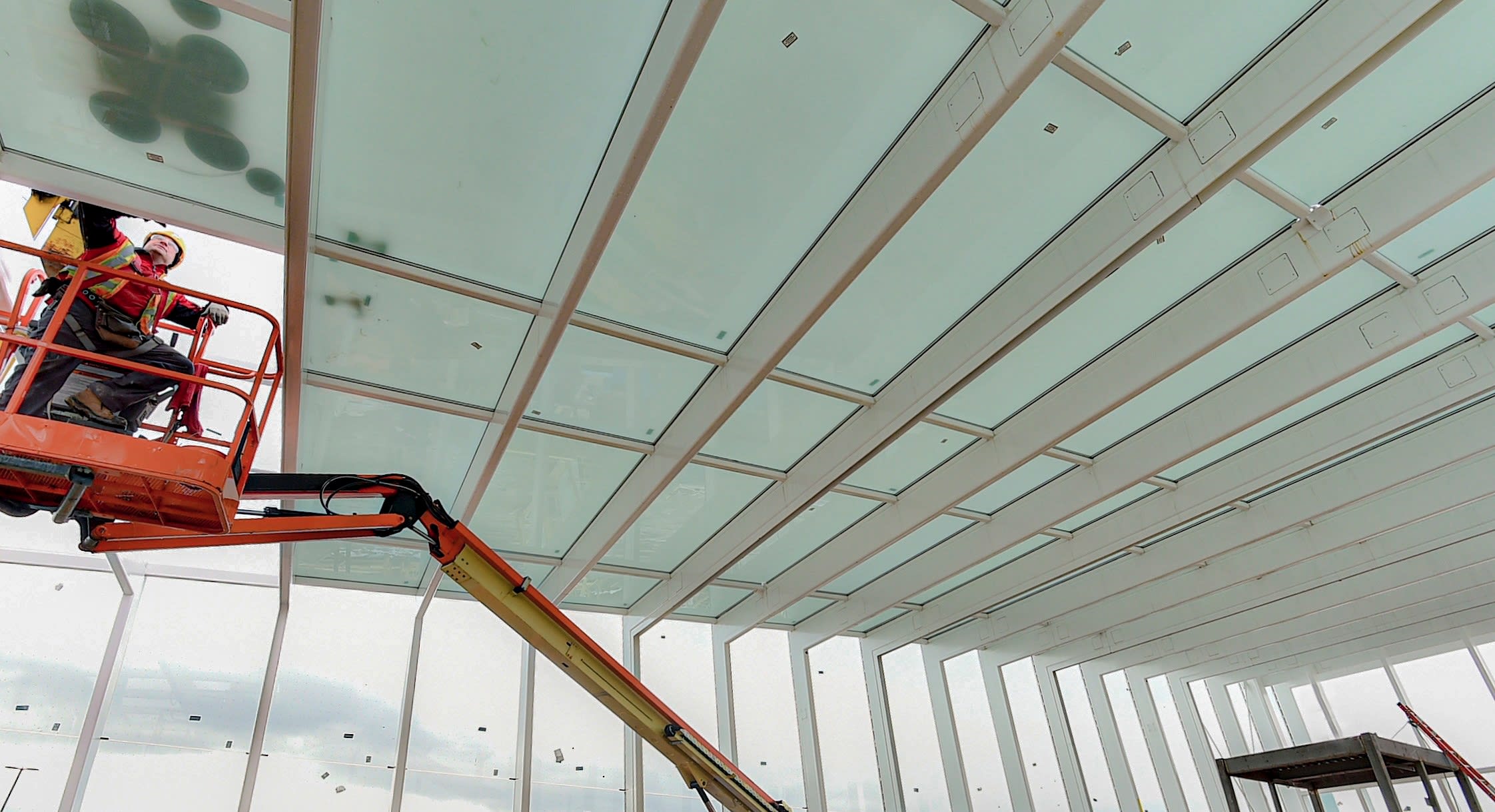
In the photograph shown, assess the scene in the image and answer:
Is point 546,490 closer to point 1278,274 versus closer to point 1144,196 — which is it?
point 1144,196

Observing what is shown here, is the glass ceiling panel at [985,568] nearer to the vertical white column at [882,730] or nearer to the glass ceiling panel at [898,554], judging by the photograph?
the glass ceiling panel at [898,554]

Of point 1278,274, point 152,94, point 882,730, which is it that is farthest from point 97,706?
point 1278,274

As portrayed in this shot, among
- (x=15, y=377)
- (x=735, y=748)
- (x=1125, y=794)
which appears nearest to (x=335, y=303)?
(x=15, y=377)

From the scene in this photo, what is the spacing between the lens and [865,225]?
7.39 m

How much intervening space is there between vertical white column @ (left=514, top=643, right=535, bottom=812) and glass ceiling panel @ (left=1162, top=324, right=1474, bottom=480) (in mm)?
11392

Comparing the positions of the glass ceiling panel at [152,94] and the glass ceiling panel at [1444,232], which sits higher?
the glass ceiling panel at [152,94]

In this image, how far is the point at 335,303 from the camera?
27.8 feet

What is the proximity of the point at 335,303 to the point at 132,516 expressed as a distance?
141 inches

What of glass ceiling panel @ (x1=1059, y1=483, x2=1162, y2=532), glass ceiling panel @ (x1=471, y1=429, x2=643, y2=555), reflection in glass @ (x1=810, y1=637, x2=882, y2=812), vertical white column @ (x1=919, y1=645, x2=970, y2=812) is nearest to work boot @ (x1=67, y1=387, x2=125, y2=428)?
glass ceiling panel @ (x1=471, y1=429, x2=643, y2=555)

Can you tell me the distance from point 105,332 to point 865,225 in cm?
595

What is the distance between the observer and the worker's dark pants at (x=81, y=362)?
199 inches

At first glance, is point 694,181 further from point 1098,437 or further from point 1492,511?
point 1492,511

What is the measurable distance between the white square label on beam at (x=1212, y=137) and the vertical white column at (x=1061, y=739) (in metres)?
16.7

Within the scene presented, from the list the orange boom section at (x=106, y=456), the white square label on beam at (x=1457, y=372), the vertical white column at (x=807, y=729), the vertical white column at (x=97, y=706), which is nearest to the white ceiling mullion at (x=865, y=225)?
the orange boom section at (x=106, y=456)
